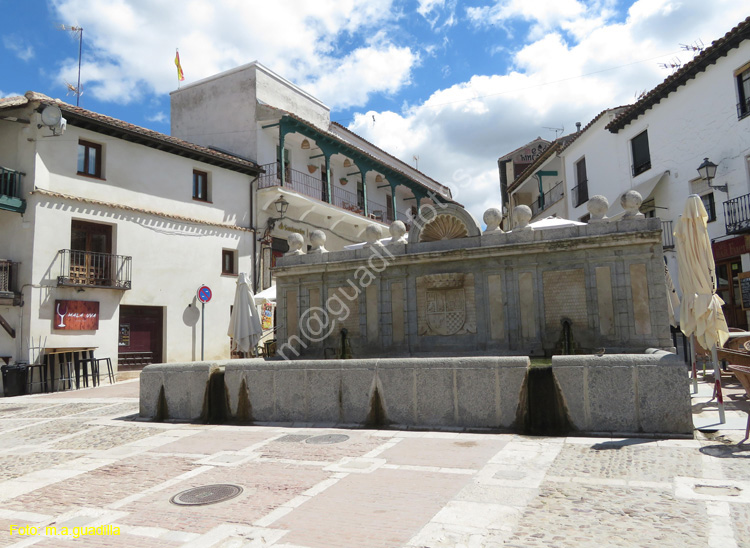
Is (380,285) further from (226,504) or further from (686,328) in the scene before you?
(226,504)

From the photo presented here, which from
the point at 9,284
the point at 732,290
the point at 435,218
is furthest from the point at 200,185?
the point at 732,290

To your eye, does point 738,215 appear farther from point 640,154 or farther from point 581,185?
point 581,185

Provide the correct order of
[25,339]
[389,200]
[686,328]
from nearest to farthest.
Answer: [686,328] → [25,339] → [389,200]

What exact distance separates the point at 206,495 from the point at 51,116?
1510cm

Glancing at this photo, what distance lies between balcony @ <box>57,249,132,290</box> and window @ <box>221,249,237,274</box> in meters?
4.14

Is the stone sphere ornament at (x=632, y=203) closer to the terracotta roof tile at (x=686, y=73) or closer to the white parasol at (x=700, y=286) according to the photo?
the white parasol at (x=700, y=286)

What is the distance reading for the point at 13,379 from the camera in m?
14.8

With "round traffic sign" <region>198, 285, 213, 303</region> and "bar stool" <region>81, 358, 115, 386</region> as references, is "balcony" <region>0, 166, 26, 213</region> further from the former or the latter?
"round traffic sign" <region>198, 285, 213, 303</region>

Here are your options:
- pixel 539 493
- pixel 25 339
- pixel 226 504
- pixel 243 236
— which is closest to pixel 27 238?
pixel 25 339

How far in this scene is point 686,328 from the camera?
7.16 m

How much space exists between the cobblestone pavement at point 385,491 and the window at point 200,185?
1525 centimetres

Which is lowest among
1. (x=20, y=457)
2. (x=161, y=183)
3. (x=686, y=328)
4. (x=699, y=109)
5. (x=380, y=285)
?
(x=20, y=457)

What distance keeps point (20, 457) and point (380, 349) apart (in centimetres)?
616

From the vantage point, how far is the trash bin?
48.4ft
